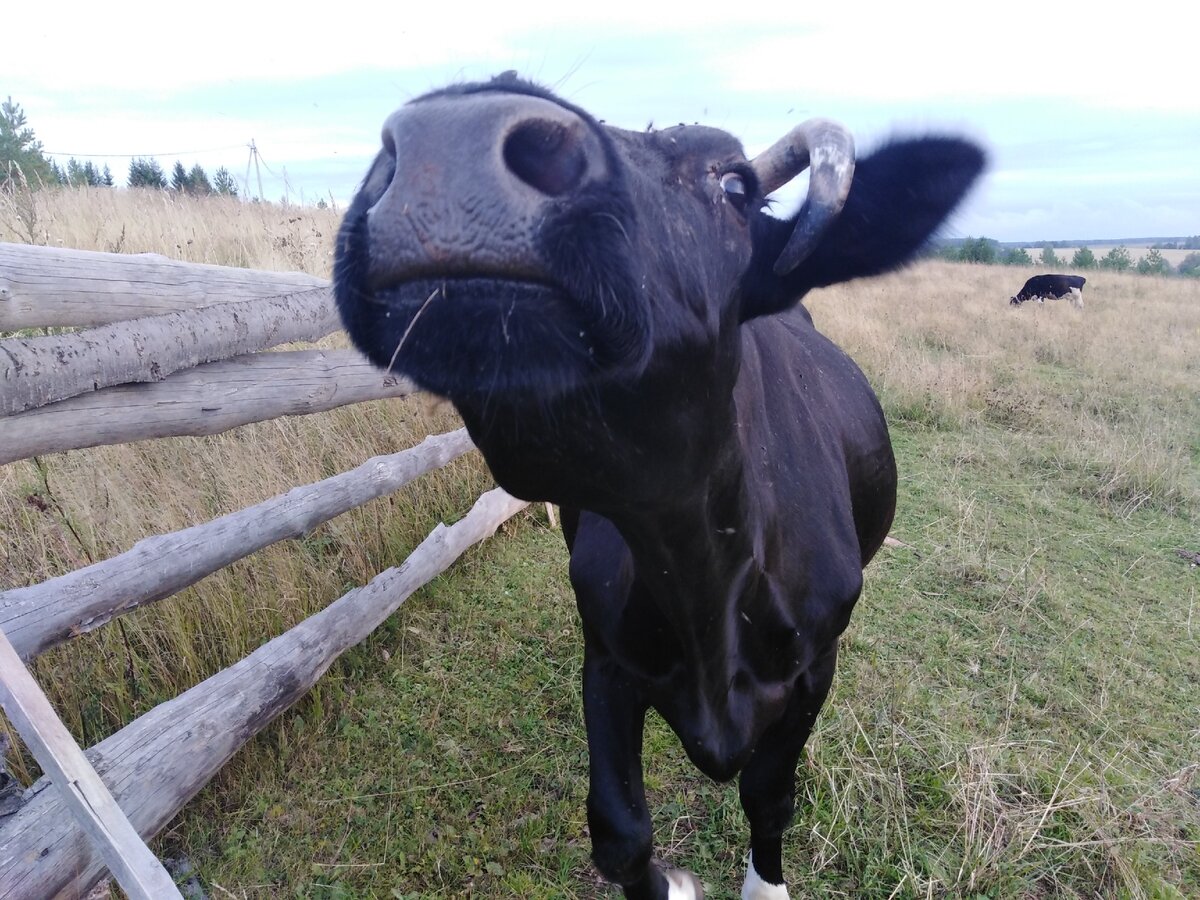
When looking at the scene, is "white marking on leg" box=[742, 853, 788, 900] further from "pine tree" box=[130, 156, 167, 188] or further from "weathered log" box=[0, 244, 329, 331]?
"pine tree" box=[130, 156, 167, 188]

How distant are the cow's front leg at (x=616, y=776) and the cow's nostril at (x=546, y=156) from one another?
1578 millimetres

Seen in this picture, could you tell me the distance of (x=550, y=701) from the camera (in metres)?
3.67

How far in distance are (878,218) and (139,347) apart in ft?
6.57

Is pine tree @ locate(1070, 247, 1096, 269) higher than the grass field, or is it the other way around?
the grass field

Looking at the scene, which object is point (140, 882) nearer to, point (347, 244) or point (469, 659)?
point (347, 244)

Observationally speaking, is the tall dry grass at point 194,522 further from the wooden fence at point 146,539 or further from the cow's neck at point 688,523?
the wooden fence at point 146,539

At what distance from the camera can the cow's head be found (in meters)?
1.01

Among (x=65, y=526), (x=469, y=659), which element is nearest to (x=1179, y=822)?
(x=469, y=659)

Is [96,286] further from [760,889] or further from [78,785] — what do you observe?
[760,889]

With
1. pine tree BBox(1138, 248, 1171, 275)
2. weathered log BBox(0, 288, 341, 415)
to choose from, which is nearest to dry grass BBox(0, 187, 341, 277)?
weathered log BBox(0, 288, 341, 415)

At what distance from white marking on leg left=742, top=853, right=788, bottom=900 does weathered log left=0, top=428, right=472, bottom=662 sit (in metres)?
2.10

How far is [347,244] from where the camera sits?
1154 millimetres

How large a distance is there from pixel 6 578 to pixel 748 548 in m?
2.98

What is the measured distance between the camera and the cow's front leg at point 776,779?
2.46m
